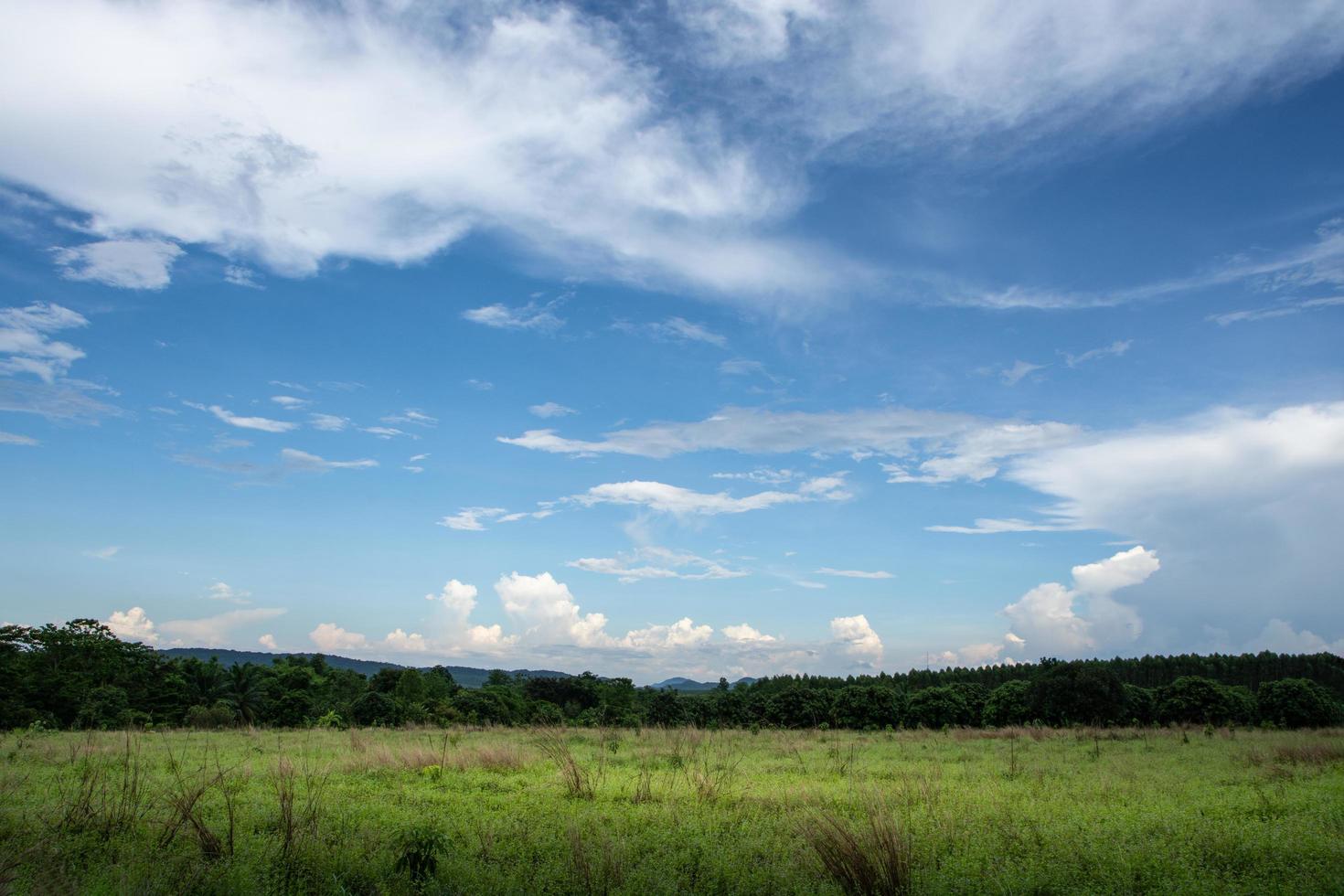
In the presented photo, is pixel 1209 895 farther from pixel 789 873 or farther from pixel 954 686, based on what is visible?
pixel 954 686

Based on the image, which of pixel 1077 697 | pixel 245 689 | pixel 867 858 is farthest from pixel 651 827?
pixel 245 689

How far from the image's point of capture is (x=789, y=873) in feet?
24.7

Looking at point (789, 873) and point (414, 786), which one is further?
point (414, 786)

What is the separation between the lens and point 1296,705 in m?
31.4

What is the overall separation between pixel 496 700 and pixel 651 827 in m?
40.4

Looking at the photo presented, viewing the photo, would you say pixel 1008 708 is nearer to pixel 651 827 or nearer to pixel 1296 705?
pixel 1296 705

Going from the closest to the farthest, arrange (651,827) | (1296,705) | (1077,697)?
(651,827) < (1296,705) < (1077,697)

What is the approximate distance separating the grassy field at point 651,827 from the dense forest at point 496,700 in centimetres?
1480

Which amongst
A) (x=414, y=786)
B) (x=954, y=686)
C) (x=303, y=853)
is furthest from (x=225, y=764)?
(x=954, y=686)

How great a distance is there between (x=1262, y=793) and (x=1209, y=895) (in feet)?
22.1

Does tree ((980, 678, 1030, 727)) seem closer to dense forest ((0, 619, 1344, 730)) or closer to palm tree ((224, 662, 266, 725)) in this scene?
dense forest ((0, 619, 1344, 730))

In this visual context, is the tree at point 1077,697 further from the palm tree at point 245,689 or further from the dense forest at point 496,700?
the palm tree at point 245,689

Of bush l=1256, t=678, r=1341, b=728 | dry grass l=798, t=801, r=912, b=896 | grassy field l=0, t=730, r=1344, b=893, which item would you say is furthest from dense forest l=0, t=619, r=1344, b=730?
dry grass l=798, t=801, r=912, b=896

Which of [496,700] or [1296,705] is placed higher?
[1296,705]
